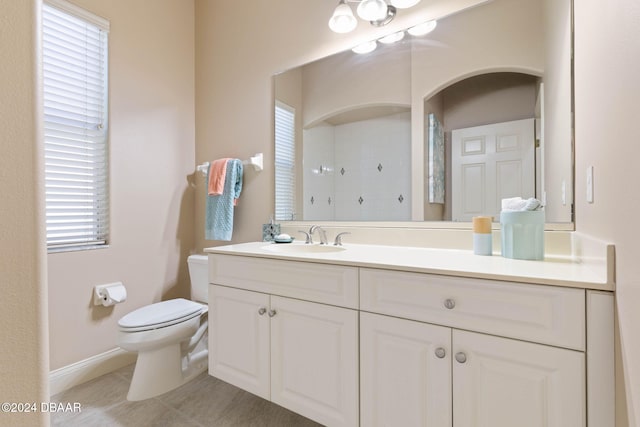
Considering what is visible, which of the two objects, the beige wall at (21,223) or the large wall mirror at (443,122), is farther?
the large wall mirror at (443,122)

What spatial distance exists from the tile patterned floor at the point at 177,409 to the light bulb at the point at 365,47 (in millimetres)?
1959

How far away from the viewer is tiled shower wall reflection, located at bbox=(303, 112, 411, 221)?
157cm

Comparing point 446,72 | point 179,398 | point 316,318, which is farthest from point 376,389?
point 446,72

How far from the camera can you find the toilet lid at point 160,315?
1.57 m

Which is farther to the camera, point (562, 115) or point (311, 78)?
point (311, 78)

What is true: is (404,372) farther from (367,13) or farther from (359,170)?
(367,13)

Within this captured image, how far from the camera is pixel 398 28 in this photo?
62.2 inches

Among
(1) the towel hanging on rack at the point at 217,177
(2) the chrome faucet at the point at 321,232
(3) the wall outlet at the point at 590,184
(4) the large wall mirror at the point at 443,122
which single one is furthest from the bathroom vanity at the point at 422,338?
(1) the towel hanging on rack at the point at 217,177

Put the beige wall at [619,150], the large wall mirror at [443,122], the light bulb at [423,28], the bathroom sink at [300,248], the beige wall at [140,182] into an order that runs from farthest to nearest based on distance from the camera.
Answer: the beige wall at [140,182] < the bathroom sink at [300,248] < the light bulb at [423,28] < the large wall mirror at [443,122] < the beige wall at [619,150]

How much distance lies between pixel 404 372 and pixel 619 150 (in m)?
0.84

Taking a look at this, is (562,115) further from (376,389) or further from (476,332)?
(376,389)

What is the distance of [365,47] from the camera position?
1.68 metres

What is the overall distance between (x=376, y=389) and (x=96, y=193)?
76.4 inches

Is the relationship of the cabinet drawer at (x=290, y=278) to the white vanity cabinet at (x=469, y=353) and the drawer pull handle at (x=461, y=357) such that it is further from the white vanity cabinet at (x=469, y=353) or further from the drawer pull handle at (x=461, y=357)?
the drawer pull handle at (x=461, y=357)
